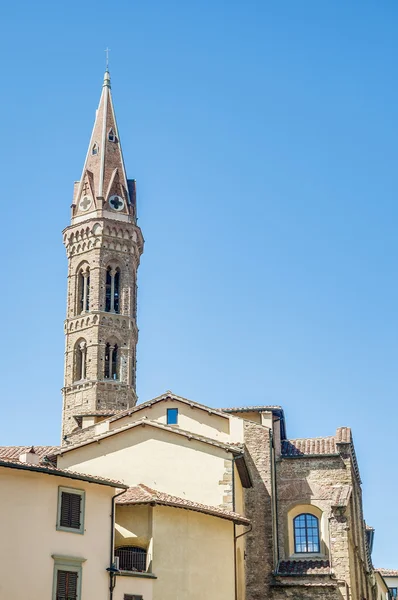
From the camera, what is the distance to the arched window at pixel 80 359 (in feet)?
252

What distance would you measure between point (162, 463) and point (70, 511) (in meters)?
8.86

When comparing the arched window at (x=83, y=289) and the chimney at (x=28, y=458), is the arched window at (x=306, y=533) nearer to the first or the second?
the chimney at (x=28, y=458)

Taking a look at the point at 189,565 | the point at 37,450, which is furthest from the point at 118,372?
the point at 189,565

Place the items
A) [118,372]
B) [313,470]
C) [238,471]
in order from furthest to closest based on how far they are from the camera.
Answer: [118,372] → [313,470] → [238,471]

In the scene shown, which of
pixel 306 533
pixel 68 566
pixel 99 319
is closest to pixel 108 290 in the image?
pixel 99 319

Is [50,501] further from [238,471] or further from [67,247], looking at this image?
[67,247]

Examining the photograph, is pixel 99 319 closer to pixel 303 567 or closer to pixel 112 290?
pixel 112 290

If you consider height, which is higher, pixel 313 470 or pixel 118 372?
pixel 118 372

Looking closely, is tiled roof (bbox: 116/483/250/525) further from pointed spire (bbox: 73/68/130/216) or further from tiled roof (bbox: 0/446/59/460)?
pointed spire (bbox: 73/68/130/216)

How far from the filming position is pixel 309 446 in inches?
1797

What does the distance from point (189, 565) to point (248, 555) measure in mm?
8854

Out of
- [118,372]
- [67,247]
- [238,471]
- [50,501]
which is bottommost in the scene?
[50,501]

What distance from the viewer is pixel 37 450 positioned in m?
46.0

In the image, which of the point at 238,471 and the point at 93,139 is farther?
the point at 93,139
